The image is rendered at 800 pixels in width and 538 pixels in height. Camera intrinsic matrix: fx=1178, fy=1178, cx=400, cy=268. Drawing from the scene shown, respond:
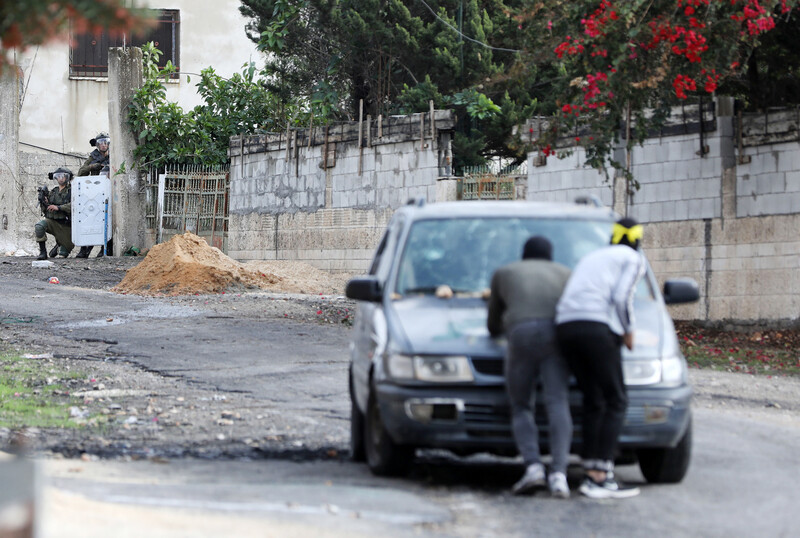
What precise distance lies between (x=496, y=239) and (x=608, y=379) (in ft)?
4.79

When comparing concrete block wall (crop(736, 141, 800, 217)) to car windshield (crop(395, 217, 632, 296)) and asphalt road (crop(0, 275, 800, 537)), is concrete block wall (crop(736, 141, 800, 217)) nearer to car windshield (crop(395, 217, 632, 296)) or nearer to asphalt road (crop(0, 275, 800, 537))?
asphalt road (crop(0, 275, 800, 537))

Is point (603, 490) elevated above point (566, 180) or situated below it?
below

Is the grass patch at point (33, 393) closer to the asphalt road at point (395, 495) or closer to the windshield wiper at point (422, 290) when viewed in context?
the asphalt road at point (395, 495)

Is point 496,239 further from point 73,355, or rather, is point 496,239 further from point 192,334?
point 192,334

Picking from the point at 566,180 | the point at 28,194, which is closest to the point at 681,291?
the point at 566,180

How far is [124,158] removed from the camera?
27.8m

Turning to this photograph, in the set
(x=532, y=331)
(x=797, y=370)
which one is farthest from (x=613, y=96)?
(x=532, y=331)

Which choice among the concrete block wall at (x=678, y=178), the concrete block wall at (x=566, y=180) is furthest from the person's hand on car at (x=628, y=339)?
the concrete block wall at (x=566, y=180)

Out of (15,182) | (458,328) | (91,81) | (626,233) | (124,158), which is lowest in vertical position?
(458,328)

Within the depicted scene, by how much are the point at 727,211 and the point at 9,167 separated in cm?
2326

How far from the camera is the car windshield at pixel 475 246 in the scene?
295 inches

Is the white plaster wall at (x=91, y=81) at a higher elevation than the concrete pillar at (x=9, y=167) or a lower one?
higher

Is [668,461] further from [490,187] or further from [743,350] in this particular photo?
[490,187]

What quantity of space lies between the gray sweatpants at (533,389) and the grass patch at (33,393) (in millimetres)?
4585
